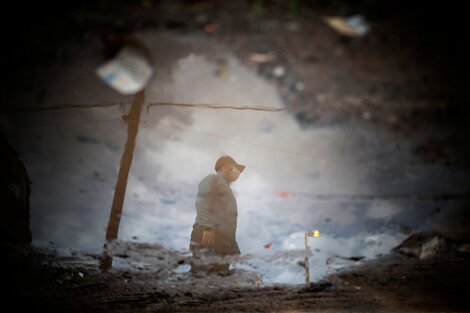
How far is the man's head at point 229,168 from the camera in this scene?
11.3 feet

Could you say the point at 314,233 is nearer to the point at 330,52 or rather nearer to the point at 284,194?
the point at 284,194

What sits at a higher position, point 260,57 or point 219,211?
point 260,57

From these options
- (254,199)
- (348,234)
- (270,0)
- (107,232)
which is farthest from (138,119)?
(348,234)

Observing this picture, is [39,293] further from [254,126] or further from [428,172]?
[428,172]

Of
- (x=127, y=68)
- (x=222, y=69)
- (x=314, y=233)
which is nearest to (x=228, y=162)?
(x=314, y=233)

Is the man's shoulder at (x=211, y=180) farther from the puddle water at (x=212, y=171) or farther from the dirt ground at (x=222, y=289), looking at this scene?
the dirt ground at (x=222, y=289)

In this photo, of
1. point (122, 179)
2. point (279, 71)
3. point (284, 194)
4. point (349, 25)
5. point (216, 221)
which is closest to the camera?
point (349, 25)

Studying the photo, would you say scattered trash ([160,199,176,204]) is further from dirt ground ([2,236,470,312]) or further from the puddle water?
dirt ground ([2,236,470,312])

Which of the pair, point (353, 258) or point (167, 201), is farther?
point (167, 201)

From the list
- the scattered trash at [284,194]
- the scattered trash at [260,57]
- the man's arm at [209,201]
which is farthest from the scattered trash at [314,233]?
the scattered trash at [260,57]

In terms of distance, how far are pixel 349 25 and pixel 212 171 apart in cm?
247

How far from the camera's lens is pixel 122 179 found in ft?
11.9

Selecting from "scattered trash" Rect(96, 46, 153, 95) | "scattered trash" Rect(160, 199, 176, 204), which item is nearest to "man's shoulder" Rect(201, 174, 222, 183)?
"scattered trash" Rect(160, 199, 176, 204)

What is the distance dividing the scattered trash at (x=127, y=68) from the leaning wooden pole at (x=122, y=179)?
2.71 feet
